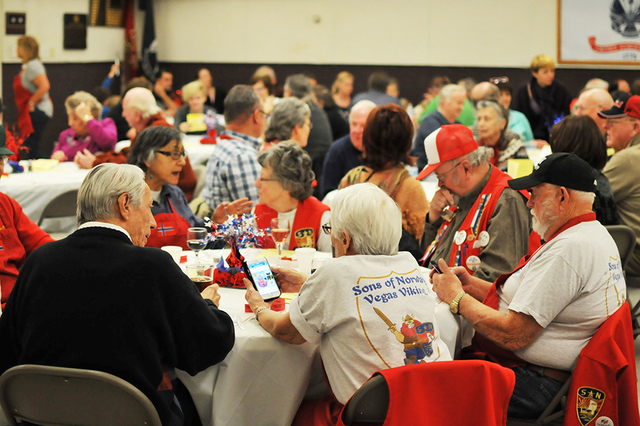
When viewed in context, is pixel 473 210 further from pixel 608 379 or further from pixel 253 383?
pixel 253 383

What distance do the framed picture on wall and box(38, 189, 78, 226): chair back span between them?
8.99m

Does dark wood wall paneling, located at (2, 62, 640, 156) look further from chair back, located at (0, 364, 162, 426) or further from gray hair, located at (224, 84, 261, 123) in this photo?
chair back, located at (0, 364, 162, 426)

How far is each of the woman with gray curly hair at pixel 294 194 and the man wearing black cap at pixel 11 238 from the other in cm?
112

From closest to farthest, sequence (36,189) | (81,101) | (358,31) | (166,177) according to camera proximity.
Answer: (166,177), (36,189), (81,101), (358,31)

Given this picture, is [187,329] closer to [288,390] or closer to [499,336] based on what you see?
[288,390]

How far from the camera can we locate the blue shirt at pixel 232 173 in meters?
4.45

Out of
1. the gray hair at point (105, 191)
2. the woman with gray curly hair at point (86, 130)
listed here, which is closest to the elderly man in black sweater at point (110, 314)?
the gray hair at point (105, 191)

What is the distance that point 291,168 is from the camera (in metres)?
3.38

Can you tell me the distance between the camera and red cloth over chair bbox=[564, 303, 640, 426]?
2.16 metres

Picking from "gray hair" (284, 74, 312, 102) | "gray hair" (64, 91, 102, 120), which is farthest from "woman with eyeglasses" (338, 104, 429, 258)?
"gray hair" (284, 74, 312, 102)

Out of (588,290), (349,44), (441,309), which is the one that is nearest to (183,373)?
(441,309)

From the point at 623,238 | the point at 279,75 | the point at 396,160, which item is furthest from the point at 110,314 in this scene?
the point at 279,75

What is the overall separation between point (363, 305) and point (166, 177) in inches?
75.9

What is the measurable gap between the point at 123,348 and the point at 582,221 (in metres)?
1.60
